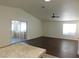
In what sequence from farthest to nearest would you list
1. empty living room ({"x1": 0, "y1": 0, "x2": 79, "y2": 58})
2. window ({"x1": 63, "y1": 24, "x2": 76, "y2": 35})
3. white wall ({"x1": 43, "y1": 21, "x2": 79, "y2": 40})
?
white wall ({"x1": 43, "y1": 21, "x2": 79, "y2": 40}), window ({"x1": 63, "y1": 24, "x2": 76, "y2": 35}), empty living room ({"x1": 0, "y1": 0, "x2": 79, "y2": 58})

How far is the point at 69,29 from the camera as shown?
10125 millimetres

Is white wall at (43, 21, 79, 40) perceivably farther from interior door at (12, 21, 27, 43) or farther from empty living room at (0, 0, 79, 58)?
interior door at (12, 21, 27, 43)

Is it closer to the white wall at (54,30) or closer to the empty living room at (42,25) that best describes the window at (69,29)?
the empty living room at (42,25)

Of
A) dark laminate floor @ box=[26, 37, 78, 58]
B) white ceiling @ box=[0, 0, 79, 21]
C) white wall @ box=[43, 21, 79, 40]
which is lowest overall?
dark laminate floor @ box=[26, 37, 78, 58]

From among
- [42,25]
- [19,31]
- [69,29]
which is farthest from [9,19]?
[69,29]

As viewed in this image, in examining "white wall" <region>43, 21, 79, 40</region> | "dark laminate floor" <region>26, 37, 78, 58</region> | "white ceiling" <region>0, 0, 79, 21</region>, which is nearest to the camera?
"dark laminate floor" <region>26, 37, 78, 58</region>

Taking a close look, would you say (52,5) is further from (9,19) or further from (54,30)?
(54,30)

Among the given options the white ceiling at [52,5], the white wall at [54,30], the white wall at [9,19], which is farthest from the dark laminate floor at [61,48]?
the white wall at [54,30]

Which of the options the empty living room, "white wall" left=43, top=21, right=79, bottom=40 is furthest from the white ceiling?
"white wall" left=43, top=21, right=79, bottom=40

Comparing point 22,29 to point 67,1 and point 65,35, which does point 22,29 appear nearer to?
point 65,35

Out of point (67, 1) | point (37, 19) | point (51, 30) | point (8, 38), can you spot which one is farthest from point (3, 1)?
point (51, 30)

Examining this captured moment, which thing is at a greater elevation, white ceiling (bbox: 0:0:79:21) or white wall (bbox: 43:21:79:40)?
white ceiling (bbox: 0:0:79:21)

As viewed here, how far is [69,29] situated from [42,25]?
10.4 ft

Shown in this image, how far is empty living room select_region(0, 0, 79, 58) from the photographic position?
19.4ft
